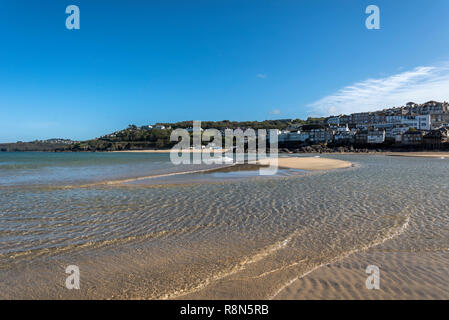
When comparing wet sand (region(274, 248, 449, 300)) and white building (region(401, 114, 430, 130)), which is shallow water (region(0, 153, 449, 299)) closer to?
wet sand (region(274, 248, 449, 300))

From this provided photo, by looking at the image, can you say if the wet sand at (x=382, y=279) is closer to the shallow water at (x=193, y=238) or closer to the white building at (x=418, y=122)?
the shallow water at (x=193, y=238)

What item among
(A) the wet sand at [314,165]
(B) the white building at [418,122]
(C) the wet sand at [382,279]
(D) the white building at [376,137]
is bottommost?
(C) the wet sand at [382,279]

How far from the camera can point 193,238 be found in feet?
19.7

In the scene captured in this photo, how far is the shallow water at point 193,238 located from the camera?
3.91 meters

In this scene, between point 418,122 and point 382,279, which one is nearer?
point 382,279

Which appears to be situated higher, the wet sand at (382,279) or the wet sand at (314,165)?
the wet sand at (314,165)

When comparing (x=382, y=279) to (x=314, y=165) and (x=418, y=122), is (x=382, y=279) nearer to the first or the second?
(x=314, y=165)

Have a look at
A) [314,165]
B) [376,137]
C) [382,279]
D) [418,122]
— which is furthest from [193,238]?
[418,122]

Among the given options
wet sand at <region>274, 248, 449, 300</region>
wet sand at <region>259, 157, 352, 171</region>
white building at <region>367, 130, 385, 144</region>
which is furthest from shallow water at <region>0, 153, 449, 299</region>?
white building at <region>367, 130, 385, 144</region>

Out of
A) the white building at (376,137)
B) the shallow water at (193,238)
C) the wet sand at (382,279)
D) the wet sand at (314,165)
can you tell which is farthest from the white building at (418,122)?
the wet sand at (382,279)

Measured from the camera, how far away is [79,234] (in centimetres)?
632

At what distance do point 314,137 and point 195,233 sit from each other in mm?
108103
